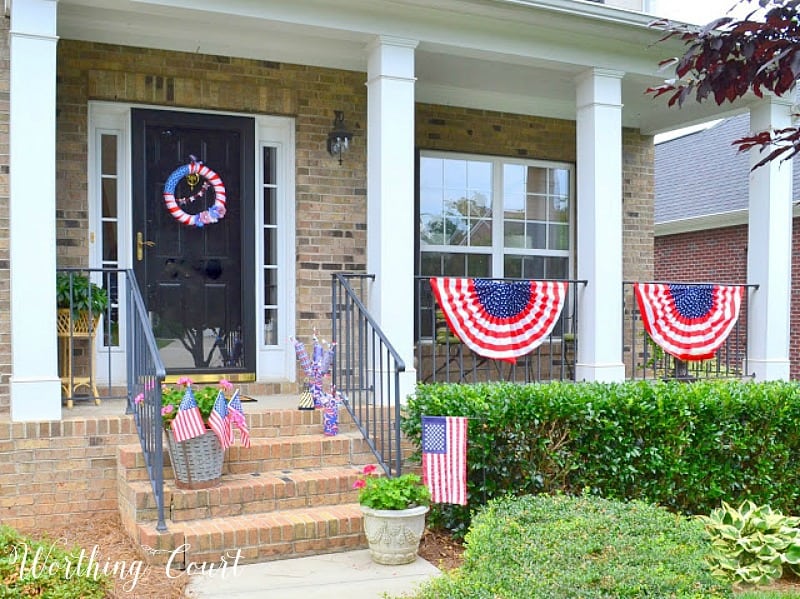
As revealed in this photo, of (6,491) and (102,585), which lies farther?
(6,491)

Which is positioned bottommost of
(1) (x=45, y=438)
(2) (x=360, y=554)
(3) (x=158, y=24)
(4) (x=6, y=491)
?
(2) (x=360, y=554)

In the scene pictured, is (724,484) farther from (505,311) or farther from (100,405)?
(100,405)

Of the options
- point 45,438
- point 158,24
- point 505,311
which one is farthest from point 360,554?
point 158,24

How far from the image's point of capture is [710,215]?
46.1 feet

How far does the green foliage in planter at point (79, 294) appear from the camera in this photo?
5.65m

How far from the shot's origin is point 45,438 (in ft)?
16.7

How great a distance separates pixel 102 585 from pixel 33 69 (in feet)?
10.6

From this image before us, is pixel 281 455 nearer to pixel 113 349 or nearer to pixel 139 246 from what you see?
pixel 113 349

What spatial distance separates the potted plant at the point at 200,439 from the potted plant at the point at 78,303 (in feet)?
4.08

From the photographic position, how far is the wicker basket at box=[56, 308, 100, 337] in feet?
18.7

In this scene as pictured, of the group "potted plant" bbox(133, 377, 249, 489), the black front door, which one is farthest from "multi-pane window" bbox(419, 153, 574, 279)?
"potted plant" bbox(133, 377, 249, 489)

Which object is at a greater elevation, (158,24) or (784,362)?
A: (158,24)

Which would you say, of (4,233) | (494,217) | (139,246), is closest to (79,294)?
(4,233)

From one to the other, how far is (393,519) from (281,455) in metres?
1.17
